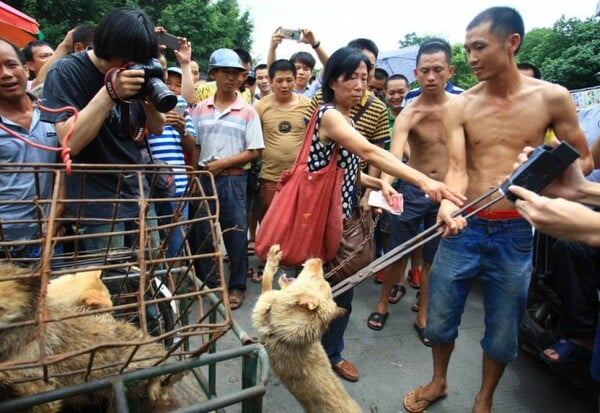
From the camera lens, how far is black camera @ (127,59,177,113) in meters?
1.78

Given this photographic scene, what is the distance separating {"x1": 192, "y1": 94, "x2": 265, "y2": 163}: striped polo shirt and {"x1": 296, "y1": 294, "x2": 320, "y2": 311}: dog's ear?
2.36m

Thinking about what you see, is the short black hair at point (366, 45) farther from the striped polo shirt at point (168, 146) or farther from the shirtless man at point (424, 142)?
the striped polo shirt at point (168, 146)

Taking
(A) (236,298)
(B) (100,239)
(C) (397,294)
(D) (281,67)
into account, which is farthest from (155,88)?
(C) (397,294)

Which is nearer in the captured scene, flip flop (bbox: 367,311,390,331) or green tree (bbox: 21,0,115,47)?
flip flop (bbox: 367,311,390,331)

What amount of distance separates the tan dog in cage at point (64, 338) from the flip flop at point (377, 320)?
245 centimetres

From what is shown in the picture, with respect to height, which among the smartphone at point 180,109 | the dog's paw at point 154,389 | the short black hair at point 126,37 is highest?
the short black hair at point 126,37

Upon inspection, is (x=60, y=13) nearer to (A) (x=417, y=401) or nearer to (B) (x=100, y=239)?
(B) (x=100, y=239)

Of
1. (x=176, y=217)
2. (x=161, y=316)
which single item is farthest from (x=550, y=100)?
(x=161, y=316)

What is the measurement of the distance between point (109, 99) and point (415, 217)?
273 centimetres

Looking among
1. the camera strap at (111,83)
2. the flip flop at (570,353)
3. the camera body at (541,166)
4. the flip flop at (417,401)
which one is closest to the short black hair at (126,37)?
the camera strap at (111,83)

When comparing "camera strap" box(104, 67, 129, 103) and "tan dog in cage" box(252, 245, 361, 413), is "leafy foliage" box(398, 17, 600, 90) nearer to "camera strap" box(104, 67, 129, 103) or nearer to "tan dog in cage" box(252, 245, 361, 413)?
"tan dog in cage" box(252, 245, 361, 413)

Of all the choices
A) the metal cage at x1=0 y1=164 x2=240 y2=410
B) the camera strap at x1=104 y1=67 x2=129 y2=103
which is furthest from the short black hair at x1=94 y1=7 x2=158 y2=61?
the metal cage at x1=0 y1=164 x2=240 y2=410

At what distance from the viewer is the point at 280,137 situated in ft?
14.2

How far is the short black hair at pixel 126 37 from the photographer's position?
1902mm
